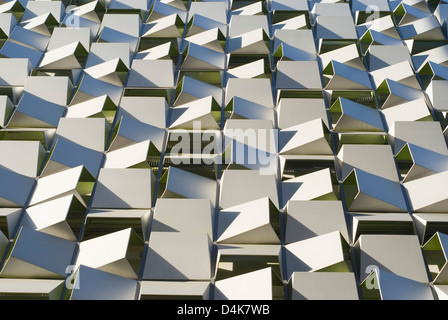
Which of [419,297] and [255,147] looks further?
[255,147]

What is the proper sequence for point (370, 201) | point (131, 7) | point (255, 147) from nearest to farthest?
Result: point (370, 201)
point (255, 147)
point (131, 7)

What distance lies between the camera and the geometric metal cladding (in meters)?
5.15

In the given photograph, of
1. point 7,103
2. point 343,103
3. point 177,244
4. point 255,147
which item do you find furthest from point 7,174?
point 343,103

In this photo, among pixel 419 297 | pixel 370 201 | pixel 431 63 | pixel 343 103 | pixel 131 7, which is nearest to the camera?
pixel 419 297

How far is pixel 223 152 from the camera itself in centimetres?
638

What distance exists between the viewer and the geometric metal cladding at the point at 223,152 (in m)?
5.15

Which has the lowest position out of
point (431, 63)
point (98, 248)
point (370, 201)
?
point (98, 248)

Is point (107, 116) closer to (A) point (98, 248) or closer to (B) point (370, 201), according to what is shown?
(A) point (98, 248)

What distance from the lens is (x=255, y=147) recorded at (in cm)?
645

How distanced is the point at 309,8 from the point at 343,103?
3172 mm

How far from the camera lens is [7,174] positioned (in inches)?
239
